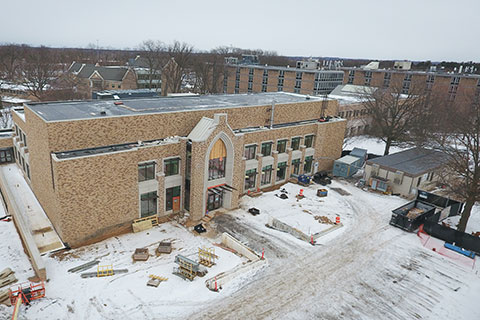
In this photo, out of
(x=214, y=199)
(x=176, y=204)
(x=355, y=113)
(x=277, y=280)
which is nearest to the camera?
(x=277, y=280)

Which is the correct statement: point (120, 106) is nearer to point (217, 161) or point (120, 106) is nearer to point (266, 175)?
point (217, 161)

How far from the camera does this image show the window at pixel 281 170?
36.9m

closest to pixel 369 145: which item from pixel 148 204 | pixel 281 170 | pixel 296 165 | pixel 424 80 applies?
pixel 296 165

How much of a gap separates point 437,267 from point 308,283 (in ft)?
34.8

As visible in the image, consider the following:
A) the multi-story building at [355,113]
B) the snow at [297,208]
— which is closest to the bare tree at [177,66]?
the multi-story building at [355,113]

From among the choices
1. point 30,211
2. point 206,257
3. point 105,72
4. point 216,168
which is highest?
point 105,72

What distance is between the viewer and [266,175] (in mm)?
35812

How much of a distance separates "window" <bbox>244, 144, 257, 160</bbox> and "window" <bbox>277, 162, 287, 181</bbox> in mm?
4338

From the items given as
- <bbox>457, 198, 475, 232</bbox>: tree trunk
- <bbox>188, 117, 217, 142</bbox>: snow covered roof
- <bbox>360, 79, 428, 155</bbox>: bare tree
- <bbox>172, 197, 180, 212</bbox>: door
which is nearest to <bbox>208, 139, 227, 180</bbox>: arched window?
<bbox>188, 117, 217, 142</bbox>: snow covered roof

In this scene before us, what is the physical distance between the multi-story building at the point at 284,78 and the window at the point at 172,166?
201 ft

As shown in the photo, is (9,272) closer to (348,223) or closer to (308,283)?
(308,283)

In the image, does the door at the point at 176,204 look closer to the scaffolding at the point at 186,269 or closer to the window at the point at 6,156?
the scaffolding at the point at 186,269

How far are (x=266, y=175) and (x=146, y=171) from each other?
14.4 metres

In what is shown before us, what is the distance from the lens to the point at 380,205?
3394 cm
